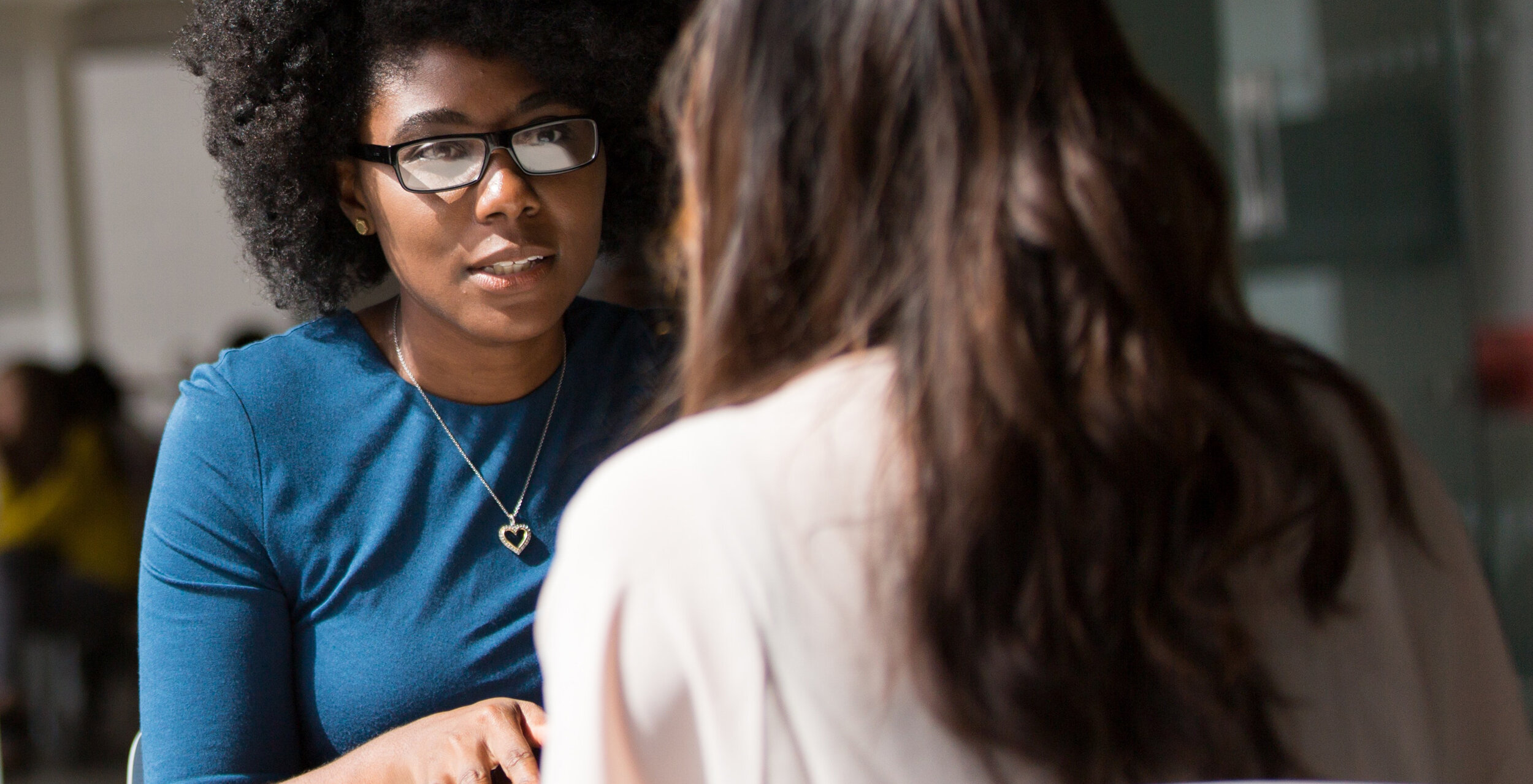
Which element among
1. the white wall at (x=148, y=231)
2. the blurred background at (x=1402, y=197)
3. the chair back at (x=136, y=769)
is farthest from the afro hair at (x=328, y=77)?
the white wall at (x=148, y=231)

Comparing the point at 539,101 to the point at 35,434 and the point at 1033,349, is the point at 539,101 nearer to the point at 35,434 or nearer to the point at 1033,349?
the point at 1033,349

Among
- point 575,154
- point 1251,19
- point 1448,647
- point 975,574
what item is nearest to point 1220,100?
point 1251,19

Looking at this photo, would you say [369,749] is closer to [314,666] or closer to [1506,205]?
[314,666]

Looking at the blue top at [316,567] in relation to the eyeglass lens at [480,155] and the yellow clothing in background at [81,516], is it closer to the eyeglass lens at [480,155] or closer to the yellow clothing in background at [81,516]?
the eyeglass lens at [480,155]

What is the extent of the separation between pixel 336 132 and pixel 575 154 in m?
0.31

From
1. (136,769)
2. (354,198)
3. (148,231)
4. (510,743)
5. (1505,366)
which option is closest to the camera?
(510,743)

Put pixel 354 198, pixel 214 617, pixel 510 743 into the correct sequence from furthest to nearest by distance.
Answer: pixel 354 198, pixel 214 617, pixel 510 743

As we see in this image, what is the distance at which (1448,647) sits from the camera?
0.96 meters

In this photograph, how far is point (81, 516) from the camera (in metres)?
5.11

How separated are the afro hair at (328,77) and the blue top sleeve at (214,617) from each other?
13.1 inches

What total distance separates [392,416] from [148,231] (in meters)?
6.45

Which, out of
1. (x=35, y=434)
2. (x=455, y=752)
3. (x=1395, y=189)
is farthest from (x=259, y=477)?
(x=35, y=434)

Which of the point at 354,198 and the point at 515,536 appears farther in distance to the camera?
the point at 354,198

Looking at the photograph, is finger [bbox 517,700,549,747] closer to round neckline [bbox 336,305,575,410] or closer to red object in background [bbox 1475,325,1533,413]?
round neckline [bbox 336,305,575,410]
